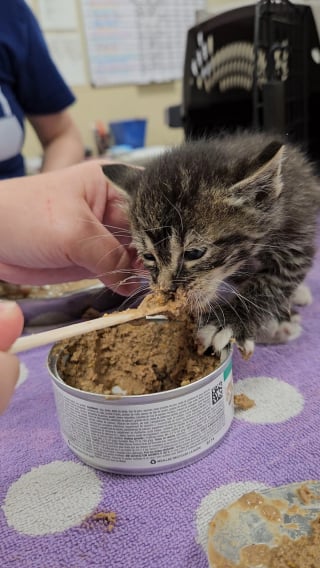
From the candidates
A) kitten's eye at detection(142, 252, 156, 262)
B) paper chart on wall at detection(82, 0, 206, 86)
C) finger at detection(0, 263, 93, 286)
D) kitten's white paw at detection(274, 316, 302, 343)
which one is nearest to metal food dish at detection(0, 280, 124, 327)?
finger at detection(0, 263, 93, 286)

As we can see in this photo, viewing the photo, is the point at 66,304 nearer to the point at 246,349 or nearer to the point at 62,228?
the point at 62,228

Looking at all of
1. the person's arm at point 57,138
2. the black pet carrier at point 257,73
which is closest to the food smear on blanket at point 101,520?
the black pet carrier at point 257,73

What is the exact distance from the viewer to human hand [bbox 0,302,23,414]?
1.55 ft

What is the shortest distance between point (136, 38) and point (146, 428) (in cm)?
270

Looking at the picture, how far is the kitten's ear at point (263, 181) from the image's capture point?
0.75 metres

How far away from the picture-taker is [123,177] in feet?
3.06

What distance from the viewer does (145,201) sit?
851mm

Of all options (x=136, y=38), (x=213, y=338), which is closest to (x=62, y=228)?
(x=213, y=338)

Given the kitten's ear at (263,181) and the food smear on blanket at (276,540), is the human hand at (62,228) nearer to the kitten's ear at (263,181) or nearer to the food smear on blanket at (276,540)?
the kitten's ear at (263,181)

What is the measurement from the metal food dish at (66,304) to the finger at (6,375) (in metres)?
0.62

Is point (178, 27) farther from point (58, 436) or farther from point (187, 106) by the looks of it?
point (58, 436)

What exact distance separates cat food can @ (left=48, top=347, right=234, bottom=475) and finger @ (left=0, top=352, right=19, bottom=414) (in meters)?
0.16

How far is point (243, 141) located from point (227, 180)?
0.25m

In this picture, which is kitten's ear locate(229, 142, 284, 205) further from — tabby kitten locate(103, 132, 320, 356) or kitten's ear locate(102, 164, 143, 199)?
kitten's ear locate(102, 164, 143, 199)
